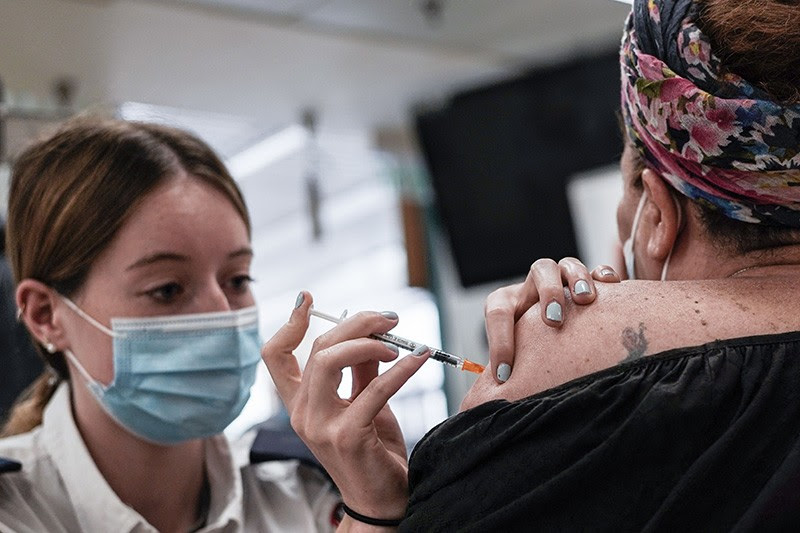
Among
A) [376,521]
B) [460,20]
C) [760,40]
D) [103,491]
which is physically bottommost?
[103,491]

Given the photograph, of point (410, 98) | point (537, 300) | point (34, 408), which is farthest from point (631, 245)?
point (410, 98)

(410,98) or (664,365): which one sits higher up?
(410,98)

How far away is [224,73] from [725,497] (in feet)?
14.3

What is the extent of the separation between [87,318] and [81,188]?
0.23 meters

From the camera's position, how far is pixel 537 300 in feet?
3.58

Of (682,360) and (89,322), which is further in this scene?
(89,322)

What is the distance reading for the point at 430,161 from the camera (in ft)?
14.6

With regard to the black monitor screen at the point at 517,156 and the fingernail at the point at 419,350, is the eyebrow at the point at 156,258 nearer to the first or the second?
the fingernail at the point at 419,350

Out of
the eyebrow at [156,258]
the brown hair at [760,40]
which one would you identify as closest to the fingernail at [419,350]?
the brown hair at [760,40]

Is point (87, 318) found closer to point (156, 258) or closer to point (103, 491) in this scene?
point (156, 258)

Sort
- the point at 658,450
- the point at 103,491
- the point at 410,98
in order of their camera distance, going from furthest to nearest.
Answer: the point at 410,98 < the point at 103,491 < the point at 658,450

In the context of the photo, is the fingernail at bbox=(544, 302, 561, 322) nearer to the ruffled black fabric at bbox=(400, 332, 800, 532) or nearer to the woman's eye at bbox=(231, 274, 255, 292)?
the ruffled black fabric at bbox=(400, 332, 800, 532)

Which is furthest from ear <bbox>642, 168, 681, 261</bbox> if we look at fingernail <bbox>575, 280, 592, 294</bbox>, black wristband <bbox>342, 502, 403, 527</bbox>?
black wristband <bbox>342, 502, 403, 527</bbox>

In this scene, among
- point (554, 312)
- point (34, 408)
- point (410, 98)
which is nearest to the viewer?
point (554, 312)
